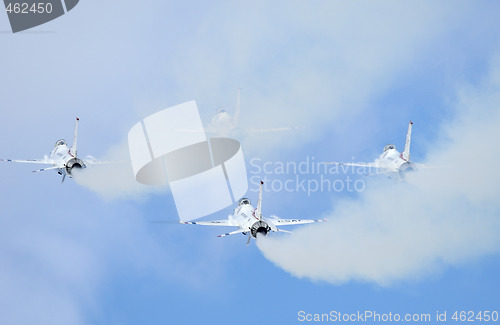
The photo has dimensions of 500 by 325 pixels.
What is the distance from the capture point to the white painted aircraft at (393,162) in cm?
18562

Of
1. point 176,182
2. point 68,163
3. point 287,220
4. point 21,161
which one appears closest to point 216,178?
point 176,182

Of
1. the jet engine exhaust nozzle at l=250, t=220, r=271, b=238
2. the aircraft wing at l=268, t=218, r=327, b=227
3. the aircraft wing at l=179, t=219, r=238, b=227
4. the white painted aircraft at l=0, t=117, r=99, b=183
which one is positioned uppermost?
the white painted aircraft at l=0, t=117, r=99, b=183

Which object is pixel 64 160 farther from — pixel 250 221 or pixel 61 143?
pixel 250 221

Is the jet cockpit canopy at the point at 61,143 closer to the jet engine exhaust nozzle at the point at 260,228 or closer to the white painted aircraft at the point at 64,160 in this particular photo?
the white painted aircraft at the point at 64,160

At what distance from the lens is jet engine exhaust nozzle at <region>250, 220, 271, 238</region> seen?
159250mm

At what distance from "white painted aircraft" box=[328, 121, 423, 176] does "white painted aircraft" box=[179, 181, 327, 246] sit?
24.3 m

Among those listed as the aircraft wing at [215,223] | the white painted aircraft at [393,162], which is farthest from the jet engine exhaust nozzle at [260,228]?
the white painted aircraft at [393,162]

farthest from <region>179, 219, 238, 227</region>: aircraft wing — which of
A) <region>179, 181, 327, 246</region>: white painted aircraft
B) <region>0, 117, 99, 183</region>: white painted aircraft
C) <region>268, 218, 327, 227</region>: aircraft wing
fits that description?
<region>0, 117, 99, 183</region>: white painted aircraft

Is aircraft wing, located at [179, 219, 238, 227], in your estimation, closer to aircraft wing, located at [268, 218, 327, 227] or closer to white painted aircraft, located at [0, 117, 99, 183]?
aircraft wing, located at [268, 218, 327, 227]

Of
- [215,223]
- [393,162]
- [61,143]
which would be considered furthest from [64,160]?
[393,162]

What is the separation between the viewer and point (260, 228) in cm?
15925

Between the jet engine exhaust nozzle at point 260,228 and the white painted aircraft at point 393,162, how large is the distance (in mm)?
38283

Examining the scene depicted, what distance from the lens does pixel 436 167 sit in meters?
187

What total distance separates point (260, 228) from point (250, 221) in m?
4.26
